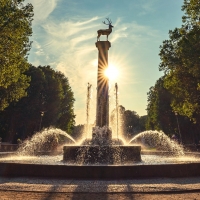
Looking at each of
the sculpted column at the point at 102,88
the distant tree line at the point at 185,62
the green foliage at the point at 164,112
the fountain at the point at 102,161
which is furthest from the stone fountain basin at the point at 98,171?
the green foliage at the point at 164,112

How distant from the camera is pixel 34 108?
35625mm

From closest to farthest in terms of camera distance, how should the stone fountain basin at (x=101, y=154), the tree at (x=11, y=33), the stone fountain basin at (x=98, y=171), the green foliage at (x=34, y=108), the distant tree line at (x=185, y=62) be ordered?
the stone fountain basin at (x=98, y=171), the stone fountain basin at (x=101, y=154), the tree at (x=11, y=33), the distant tree line at (x=185, y=62), the green foliage at (x=34, y=108)

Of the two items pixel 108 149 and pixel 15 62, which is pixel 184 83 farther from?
pixel 15 62

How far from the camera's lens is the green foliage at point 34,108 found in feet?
114

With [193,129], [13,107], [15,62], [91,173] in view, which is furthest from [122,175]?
[193,129]

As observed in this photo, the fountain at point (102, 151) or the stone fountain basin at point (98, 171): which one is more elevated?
the fountain at point (102, 151)

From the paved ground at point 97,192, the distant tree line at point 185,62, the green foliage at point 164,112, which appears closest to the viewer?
the paved ground at point 97,192

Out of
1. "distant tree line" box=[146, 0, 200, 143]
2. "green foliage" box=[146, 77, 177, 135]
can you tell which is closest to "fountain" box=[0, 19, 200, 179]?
"distant tree line" box=[146, 0, 200, 143]

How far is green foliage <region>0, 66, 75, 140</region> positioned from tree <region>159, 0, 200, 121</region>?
21500 mm

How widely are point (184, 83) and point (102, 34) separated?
31.8 ft

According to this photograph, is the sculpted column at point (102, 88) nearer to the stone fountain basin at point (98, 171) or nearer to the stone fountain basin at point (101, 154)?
the stone fountain basin at point (101, 154)

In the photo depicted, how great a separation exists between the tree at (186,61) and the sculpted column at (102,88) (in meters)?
7.60

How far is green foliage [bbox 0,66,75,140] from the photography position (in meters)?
34.7

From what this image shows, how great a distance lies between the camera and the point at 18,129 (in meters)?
39.3
